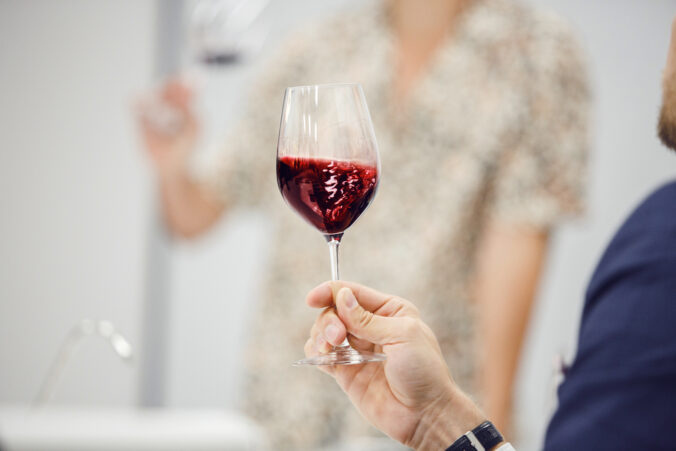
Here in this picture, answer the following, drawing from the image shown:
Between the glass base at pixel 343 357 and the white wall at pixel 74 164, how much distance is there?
2294mm

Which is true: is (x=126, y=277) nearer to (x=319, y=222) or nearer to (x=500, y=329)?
(x=500, y=329)

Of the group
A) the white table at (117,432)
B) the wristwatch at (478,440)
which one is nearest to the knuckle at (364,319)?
the wristwatch at (478,440)

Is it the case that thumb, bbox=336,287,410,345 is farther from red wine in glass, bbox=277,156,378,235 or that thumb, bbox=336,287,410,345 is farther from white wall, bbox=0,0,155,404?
white wall, bbox=0,0,155,404

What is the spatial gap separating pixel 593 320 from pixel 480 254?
96 centimetres

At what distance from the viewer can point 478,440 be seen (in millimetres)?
604

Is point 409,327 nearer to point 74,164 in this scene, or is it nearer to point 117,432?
point 117,432

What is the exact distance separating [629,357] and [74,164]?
2905mm

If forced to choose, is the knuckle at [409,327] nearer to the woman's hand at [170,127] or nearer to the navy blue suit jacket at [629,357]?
the navy blue suit jacket at [629,357]

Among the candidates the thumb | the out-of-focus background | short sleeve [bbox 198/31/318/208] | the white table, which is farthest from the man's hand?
the out-of-focus background

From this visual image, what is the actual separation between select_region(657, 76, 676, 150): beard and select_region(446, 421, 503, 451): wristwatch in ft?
0.85

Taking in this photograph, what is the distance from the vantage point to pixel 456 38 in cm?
135

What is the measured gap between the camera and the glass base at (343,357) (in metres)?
0.59

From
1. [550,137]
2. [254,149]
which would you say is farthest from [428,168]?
[254,149]

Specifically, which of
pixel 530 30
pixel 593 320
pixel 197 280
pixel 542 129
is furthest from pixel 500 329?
pixel 197 280
